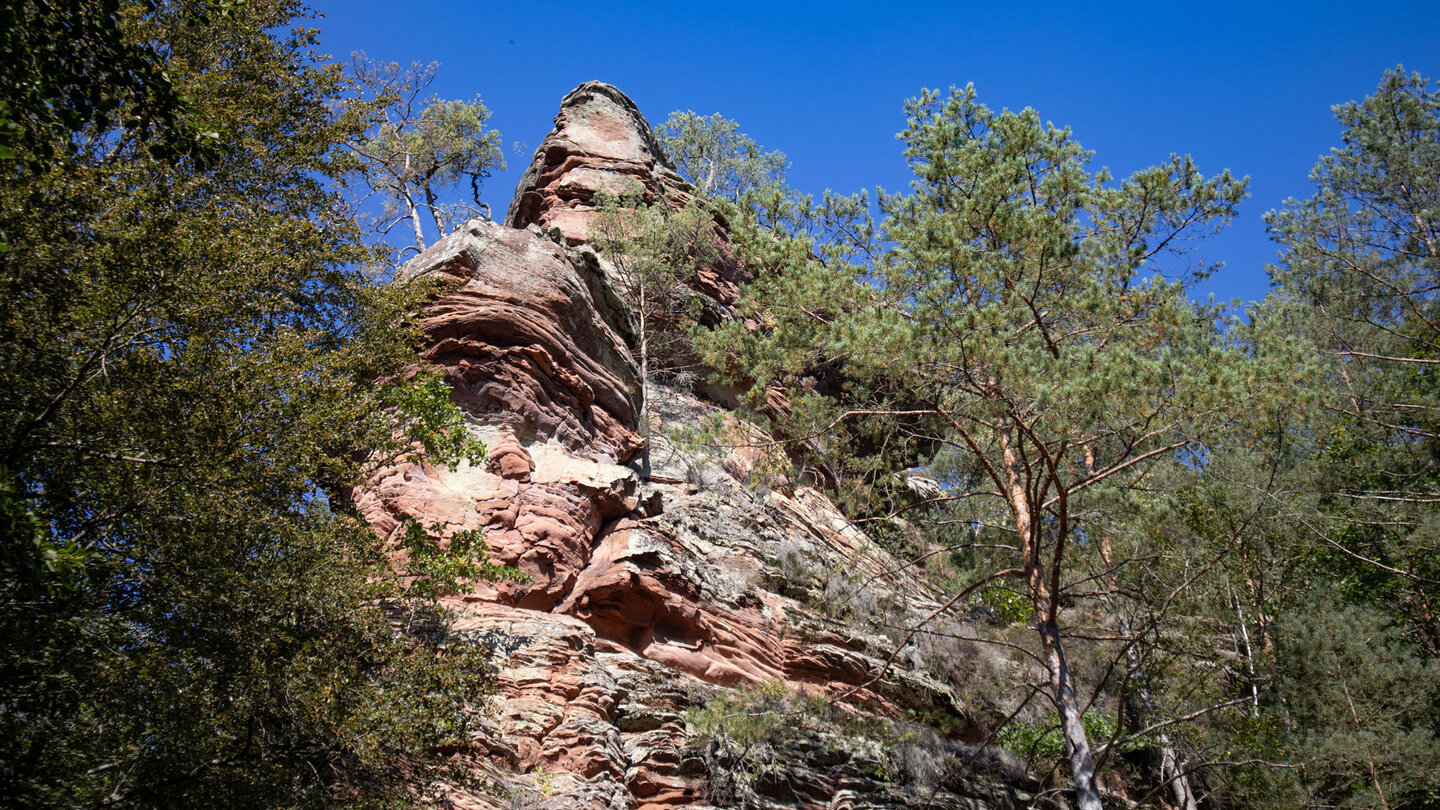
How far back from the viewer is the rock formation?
987cm

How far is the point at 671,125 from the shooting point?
1375 inches

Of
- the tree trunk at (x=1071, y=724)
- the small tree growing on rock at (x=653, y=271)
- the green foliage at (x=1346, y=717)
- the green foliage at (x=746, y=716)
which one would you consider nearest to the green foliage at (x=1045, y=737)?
the green foliage at (x=1346, y=717)

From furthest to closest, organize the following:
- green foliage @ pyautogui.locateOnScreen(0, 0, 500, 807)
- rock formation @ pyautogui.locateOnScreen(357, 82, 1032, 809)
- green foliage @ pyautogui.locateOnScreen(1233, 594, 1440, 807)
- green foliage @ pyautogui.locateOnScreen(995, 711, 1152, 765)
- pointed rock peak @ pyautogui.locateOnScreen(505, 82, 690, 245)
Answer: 1. pointed rock peak @ pyautogui.locateOnScreen(505, 82, 690, 245)
2. green foliage @ pyautogui.locateOnScreen(995, 711, 1152, 765)
3. green foliage @ pyautogui.locateOnScreen(1233, 594, 1440, 807)
4. rock formation @ pyautogui.locateOnScreen(357, 82, 1032, 809)
5. green foliage @ pyautogui.locateOnScreen(0, 0, 500, 807)

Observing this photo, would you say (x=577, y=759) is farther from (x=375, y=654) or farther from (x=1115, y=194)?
(x=1115, y=194)

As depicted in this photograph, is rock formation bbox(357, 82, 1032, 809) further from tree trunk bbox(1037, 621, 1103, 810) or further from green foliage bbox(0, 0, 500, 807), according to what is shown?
tree trunk bbox(1037, 621, 1103, 810)

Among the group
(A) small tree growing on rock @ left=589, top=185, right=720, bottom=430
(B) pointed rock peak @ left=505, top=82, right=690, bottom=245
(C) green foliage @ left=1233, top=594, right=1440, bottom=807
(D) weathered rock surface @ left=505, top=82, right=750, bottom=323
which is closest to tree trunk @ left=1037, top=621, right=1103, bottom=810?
(C) green foliage @ left=1233, top=594, right=1440, bottom=807

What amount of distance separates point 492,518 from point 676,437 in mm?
3058

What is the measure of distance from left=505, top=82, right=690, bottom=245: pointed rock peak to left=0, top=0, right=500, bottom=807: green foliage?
1409cm

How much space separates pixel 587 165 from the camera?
25.2m

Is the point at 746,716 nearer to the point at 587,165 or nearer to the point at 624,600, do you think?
the point at 624,600

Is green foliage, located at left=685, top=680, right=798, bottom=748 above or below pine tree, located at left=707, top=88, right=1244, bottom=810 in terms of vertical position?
below

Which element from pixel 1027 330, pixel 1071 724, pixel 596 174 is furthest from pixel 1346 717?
pixel 596 174

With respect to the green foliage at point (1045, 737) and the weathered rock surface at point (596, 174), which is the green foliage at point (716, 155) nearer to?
the weathered rock surface at point (596, 174)

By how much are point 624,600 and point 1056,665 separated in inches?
226
